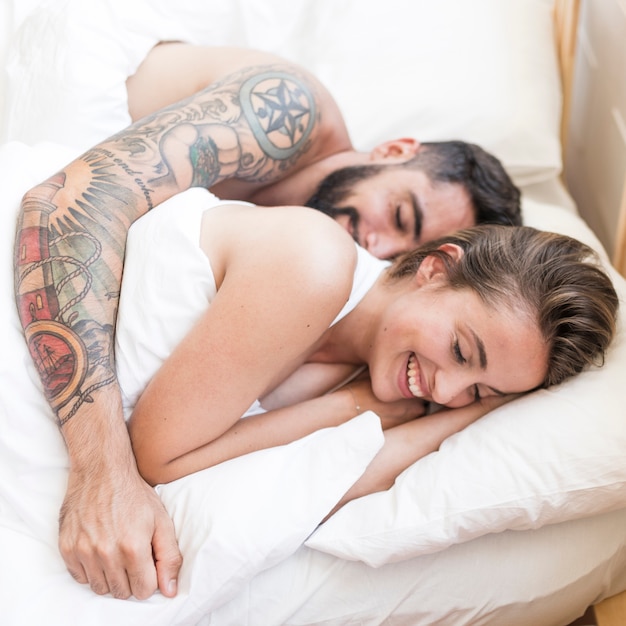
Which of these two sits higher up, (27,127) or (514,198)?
(27,127)

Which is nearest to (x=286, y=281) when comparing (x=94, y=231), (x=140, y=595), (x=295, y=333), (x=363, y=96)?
(x=295, y=333)

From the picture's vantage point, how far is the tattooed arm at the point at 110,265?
1.09 meters

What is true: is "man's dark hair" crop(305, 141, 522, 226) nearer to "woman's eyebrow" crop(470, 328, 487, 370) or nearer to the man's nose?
the man's nose

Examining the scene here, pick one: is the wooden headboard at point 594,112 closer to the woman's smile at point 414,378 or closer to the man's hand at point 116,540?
the woman's smile at point 414,378

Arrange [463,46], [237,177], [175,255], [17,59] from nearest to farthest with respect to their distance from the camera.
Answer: [175,255] < [237,177] < [17,59] < [463,46]

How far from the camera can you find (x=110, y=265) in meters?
1.27

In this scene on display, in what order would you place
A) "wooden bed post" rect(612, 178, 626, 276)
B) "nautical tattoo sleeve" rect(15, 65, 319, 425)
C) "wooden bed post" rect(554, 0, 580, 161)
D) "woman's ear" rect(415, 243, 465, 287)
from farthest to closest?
"wooden bed post" rect(554, 0, 580, 161) < "wooden bed post" rect(612, 178, 626, 276) < "woman's ear" rect(415, 243, 465, 287) < "nautical tattoo sleeve" rect(15, 65, 319, 425)

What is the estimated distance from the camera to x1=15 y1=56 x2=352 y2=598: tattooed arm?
3.57 feet

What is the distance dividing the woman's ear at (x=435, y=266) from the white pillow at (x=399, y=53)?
0.73m

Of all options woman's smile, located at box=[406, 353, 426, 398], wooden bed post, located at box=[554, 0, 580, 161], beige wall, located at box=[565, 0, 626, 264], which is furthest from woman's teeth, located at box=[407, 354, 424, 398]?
wooden bed post, located at box=[554, 0, 580, 161]

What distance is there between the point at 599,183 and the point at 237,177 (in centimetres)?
105

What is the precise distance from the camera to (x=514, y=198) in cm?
168

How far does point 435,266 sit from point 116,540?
2.23 ft

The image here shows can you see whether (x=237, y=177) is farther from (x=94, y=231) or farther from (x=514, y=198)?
(x=514, y=198)
